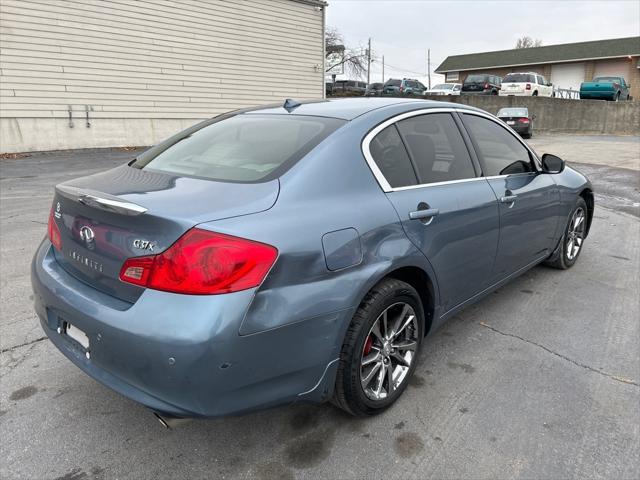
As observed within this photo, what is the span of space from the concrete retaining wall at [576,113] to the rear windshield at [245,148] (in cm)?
2538

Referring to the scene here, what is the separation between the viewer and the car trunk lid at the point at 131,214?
6.44 ft

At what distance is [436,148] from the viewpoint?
3084mm

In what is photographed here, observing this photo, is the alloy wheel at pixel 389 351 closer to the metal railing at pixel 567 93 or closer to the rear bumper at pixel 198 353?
the rear bumper at pixel 198 353

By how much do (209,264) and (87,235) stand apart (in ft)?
2.30

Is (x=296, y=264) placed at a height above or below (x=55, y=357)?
above

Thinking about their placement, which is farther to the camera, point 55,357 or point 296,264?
point 55,357

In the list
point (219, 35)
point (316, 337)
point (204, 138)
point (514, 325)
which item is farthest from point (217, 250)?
point (219, 35)

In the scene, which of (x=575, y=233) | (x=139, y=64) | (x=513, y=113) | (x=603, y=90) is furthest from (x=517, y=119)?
(x=575, y=233)

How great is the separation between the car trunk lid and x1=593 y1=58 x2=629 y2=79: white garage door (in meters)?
48.7

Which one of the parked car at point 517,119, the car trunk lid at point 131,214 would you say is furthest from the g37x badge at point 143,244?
the parked car at point 517,119

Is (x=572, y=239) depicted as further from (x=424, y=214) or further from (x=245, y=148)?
(x=245, y=148)

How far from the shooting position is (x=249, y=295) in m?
1.88

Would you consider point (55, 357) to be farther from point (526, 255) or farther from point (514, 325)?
point (526, 255)

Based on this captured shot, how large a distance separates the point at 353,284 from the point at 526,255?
2.22 meters
